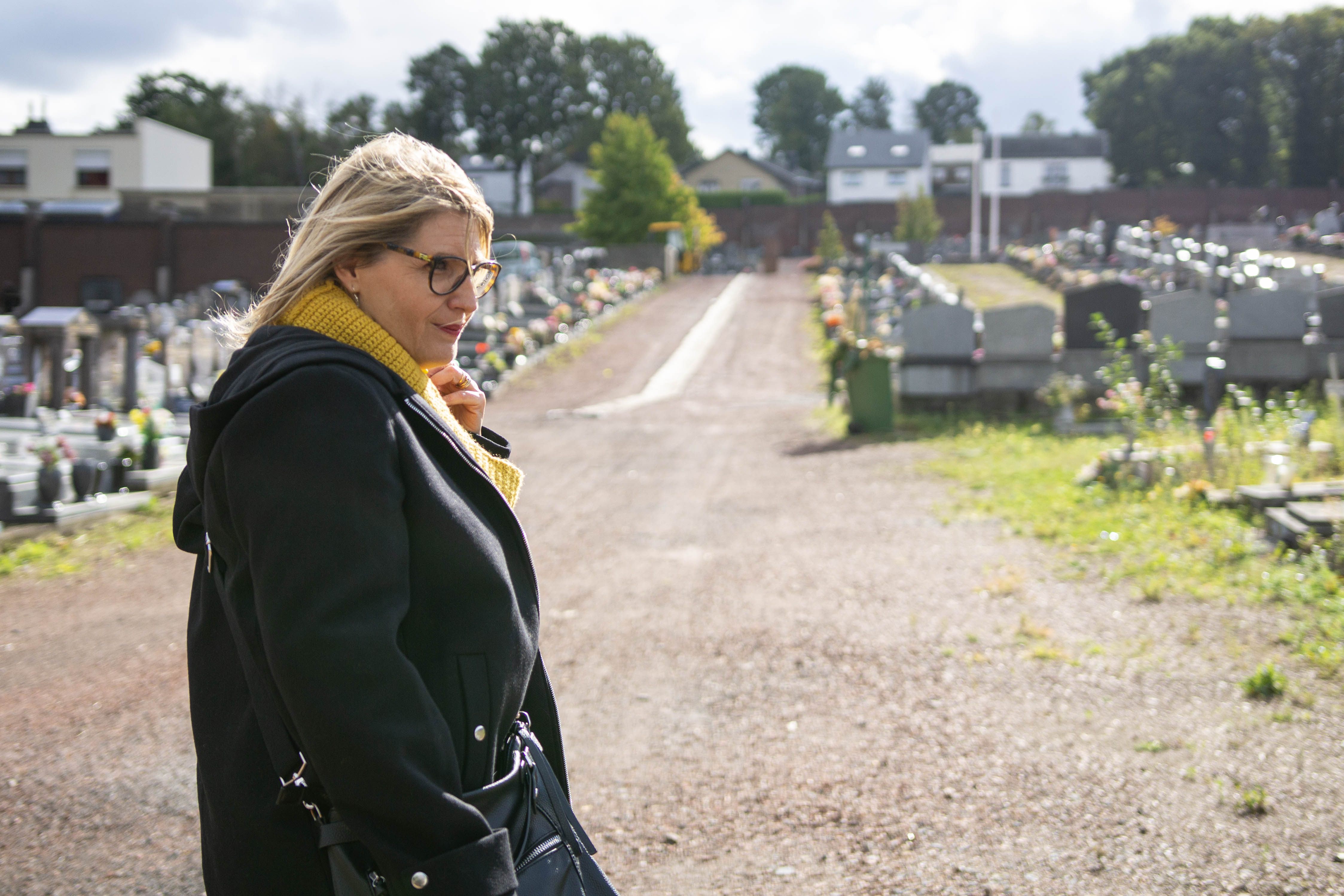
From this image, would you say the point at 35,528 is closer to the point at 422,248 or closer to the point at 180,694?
the point at 180,694

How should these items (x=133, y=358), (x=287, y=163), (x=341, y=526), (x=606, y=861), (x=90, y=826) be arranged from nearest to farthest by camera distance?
1. (x=341, y=526)
2. (x=606, y=861)
3. (x=90, y=826)
4. (x=133, y=358)
5. (x=287, y=163)

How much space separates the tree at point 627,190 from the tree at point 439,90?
39.5 m

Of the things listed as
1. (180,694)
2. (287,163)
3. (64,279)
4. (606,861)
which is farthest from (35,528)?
(287,163)

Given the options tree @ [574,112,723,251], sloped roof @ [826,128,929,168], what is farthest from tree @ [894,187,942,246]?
sloped roof @ [826,128,929,168]

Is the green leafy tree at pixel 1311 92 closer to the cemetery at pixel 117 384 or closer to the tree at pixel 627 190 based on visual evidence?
the tree at pixel 627 190

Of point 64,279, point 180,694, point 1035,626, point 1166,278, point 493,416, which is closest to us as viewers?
point 180,694

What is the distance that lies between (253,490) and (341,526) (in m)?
0.14

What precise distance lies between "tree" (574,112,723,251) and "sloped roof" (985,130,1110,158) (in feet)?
117

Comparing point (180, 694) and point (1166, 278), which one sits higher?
point (1166, 278)

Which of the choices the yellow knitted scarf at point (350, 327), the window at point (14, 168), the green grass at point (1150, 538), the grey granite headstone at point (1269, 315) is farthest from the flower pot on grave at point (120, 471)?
the window at point (14, 168)

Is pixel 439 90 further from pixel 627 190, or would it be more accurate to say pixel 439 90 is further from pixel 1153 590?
pixel 1153 590

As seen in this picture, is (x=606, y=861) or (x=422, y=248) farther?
(x=606, y=861)

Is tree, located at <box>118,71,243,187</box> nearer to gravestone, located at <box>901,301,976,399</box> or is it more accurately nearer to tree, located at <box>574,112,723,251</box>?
tree, located at <box>574,112,723,251</box>

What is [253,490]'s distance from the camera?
5.19 ft
